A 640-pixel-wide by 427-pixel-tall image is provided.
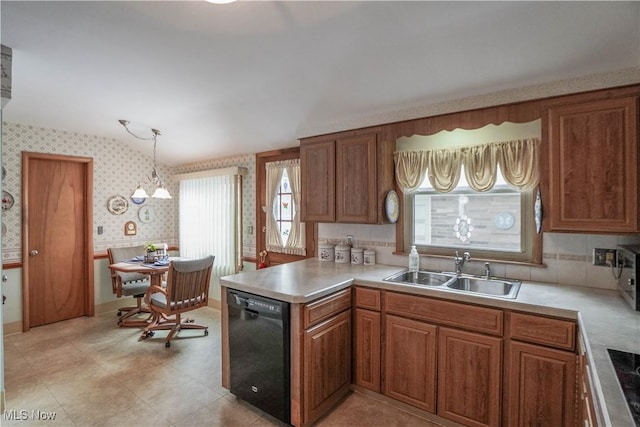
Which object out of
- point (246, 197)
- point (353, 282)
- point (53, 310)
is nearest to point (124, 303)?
point (53, 310)

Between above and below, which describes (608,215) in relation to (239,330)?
above

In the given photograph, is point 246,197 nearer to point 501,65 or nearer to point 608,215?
point 501,65

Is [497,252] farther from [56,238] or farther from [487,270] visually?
[56,238]

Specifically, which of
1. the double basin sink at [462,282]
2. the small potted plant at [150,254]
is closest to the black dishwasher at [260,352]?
the double basin sink at [462,282]

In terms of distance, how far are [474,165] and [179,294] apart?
3138 mm

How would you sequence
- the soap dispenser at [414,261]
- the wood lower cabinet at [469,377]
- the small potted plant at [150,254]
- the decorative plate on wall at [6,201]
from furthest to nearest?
the small potted plant at [150,254], the decorative plate on wall at [6,201], the soap dispenser at [414,261], the wood lower cabinet at [469,377]

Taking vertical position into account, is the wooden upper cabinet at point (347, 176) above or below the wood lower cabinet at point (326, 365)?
above

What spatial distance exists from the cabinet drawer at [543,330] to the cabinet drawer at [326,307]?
107cm

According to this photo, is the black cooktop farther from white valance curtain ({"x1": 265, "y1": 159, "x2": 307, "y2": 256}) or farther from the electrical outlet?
white valance curtain ({"x1": 265, "y1": 159, "x2": 307, "y2": 256})

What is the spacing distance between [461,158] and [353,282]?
4.47 ft

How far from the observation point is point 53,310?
3980 mm

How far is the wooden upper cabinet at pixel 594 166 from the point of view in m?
1.76

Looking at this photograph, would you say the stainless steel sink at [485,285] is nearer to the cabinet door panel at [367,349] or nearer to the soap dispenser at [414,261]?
the soap dispenser at [414,261]

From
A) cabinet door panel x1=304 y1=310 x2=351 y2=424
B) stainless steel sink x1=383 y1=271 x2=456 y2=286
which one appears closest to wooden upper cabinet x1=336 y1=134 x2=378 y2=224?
stainless steel sink x1=383 y1=271 x2=456 y2=286
